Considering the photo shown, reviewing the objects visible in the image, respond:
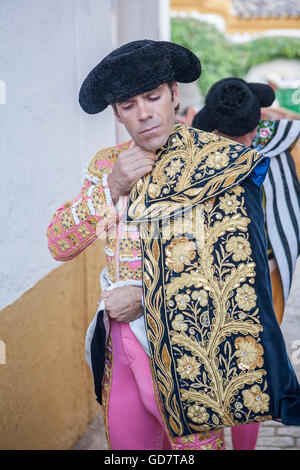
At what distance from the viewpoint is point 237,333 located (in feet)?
5.41

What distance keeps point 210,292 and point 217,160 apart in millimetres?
412

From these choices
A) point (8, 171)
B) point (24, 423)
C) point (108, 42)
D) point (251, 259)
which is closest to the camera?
point (251, 259)

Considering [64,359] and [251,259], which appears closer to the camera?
[251,259]

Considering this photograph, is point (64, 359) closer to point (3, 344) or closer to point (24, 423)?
point (24, 423)

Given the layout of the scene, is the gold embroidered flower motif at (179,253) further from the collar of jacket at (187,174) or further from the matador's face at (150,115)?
the matador's face at (150,115)

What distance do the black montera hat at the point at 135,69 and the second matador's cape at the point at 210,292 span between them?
0.24 metres

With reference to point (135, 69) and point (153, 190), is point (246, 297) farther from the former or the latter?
point (135, 69)

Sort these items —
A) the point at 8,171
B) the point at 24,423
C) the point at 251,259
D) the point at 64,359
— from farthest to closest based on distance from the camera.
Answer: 1. the point at 64,359
2. the point at 24,423
3. the point at 8,171
4. the point at 251,259

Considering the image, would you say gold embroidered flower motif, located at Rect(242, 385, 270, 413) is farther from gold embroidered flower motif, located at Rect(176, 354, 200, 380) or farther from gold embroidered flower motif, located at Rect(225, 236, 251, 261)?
gold embroidered flower motif, located at Rect(225, 236, 251, 261)

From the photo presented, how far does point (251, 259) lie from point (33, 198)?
135 centimetres

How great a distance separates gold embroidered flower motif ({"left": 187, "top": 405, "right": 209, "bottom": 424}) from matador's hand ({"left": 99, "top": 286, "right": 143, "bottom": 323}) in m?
0.36

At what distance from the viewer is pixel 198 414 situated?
1686 millimetres

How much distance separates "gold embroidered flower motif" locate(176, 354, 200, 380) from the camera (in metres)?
→ 1.68
